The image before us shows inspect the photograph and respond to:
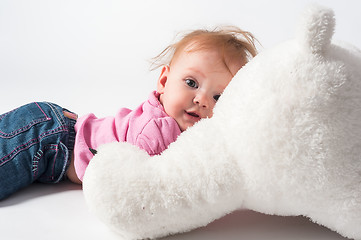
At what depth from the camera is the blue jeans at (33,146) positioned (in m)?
1.27

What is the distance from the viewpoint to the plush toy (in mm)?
873

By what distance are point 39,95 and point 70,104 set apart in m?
0.24

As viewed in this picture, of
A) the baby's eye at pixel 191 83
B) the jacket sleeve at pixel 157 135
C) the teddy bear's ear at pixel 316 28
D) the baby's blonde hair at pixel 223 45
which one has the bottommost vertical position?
the jacket sleeve at pixel 157 135

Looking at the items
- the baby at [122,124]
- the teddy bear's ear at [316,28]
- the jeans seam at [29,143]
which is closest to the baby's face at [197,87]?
the baby at [122,124]

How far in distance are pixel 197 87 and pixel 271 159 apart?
1.70 ft

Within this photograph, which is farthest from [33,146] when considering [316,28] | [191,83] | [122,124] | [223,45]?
[316,28]

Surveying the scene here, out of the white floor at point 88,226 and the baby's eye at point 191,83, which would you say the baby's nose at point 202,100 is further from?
the white floor at point 88,226

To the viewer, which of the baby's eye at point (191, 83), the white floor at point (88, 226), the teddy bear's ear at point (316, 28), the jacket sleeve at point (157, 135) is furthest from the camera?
the baby's eye at point (191, 83)

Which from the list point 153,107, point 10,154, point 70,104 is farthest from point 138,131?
point 70,104

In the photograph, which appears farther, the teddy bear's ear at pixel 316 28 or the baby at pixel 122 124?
the baby at pixel 122 124

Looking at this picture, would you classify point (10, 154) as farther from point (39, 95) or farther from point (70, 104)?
point (39, 95)

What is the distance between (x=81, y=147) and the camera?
1.34 metres

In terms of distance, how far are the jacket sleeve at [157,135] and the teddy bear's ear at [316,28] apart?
51cm

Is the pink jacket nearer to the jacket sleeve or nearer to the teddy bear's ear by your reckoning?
the jacket sleeve
